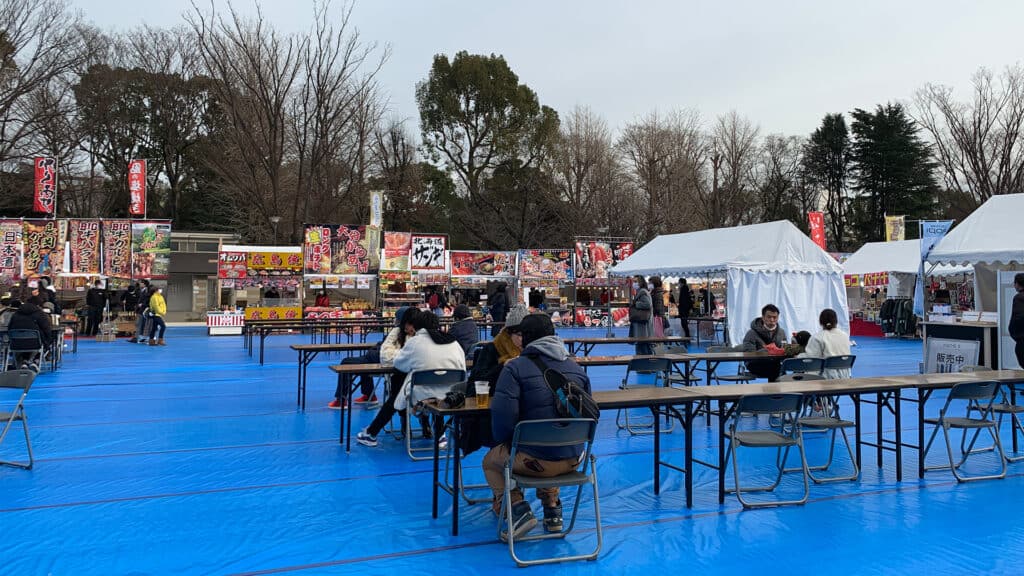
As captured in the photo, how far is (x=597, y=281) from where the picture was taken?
23875 millimetres

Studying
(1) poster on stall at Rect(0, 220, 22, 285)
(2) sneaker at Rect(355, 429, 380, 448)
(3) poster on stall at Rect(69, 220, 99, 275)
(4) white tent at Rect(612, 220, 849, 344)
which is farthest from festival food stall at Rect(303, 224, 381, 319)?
(2) sneaker at Rect(355, 429, 380, 448)

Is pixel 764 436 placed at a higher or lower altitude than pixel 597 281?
lower

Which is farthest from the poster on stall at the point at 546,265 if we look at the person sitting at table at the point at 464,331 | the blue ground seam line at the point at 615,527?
the blue ground seam line at the point at 615,527

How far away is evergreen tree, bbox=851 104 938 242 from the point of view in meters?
41.9

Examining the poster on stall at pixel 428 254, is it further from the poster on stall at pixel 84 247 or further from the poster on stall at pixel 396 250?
the poster on stall at pixel 84 247

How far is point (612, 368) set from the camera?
Answer: 42.8 feet

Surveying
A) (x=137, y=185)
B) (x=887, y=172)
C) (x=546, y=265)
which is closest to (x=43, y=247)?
(x=137, y=185)

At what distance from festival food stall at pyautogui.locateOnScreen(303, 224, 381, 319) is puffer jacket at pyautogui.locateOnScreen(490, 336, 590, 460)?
663 inches

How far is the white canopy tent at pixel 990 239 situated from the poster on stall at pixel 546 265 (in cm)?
1335

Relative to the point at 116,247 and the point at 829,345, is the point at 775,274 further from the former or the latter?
the point at 116,247

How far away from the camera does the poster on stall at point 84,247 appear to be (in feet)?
64.4

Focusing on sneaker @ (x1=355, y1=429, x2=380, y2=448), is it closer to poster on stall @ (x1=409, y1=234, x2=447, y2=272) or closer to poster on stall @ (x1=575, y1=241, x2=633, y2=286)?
poster on stall @ (x1=409, y1=234, x2=447, y2=272)

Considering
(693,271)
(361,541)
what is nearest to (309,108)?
(693,271)

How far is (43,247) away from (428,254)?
35.1 ft
